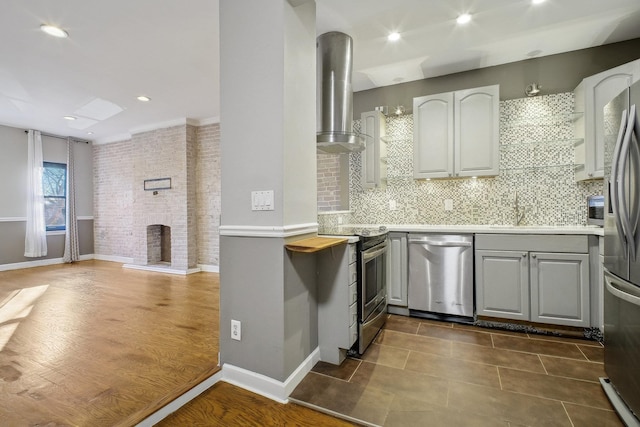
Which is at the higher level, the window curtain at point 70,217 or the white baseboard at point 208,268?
the window curtain at point 70,217

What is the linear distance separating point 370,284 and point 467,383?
3.06ft

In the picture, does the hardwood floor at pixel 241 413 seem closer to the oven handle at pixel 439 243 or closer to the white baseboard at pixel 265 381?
the white baseboard at pixel 265 381

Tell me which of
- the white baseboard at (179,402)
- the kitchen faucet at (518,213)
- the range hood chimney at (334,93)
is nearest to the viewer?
the white baseboard at (179,402)

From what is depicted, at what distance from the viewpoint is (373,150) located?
3627 mm

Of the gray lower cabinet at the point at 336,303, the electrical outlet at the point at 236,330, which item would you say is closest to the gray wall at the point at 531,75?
the gray lower cabinet at the point at 336,303

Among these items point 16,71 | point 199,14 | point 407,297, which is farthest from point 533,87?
point 16,71

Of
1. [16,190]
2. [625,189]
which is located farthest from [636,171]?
[16,190]

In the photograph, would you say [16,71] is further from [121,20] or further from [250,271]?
[250,271]

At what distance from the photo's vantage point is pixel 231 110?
1942 mm

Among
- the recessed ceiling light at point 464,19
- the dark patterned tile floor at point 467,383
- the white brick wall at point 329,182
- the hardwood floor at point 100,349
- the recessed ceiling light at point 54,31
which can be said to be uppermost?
the recessed ceiling light at point 464,19

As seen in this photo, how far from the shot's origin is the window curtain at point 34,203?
5.74 m

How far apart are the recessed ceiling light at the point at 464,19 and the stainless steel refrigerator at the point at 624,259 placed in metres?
1.34

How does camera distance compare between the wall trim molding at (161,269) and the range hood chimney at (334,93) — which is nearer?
the range hood chimney at (334,93)

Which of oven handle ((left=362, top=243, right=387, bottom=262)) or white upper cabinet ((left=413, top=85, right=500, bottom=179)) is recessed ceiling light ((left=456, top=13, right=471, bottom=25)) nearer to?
white upper cabinet ((left=413, top=85, right=500, bottom=179))
